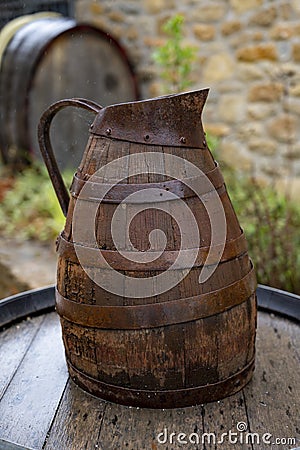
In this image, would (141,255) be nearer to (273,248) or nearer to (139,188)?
(139,188)

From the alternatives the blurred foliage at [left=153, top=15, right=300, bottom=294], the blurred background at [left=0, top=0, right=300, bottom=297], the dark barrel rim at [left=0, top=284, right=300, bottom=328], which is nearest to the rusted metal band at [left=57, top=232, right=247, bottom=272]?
the dark barrel rim at [left=0, top=284, right=300, bottom=328]

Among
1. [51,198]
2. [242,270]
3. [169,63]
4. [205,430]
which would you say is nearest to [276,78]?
[169,63]

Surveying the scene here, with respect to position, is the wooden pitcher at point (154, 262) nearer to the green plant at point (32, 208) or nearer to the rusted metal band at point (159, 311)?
the rusted metal band at point (159, 311)

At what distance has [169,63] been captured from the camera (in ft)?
12.4

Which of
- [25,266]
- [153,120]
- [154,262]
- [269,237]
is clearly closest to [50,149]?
[153,120]

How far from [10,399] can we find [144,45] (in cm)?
380

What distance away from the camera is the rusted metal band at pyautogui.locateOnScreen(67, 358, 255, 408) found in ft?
5.00

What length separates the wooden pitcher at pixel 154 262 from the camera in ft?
4.78

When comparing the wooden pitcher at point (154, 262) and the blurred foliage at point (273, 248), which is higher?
the wooden pitcher at point (154, 262)

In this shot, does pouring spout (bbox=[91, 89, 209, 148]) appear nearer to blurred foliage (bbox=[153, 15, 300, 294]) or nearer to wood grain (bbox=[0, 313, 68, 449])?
wood grain (bbox=[0, 313, 68, 449])

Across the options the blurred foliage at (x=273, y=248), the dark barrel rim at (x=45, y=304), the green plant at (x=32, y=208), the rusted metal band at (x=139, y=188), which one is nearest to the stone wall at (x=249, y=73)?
the blurred foliage at (x=273, y=248)

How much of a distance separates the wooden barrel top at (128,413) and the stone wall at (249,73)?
2.41 m

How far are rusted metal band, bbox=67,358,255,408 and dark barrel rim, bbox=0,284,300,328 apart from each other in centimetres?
50

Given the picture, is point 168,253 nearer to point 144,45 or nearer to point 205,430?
point 205,430
